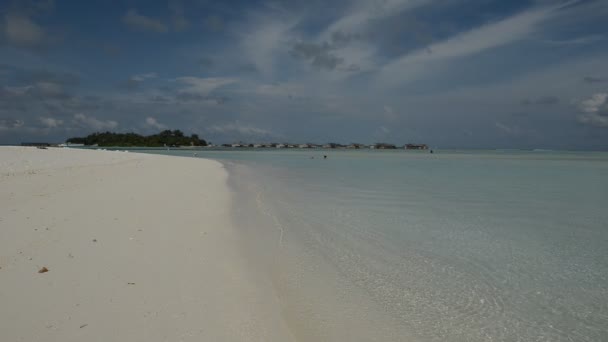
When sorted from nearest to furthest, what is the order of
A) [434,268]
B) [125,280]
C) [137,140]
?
[125,280]
[434,268]
[137,140]

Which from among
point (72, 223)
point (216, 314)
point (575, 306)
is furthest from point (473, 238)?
point (72, 223)

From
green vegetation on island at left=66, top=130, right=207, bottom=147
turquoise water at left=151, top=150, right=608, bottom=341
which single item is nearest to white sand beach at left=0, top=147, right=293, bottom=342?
turquoise water at left=151, top=150, right=608, bottom=341

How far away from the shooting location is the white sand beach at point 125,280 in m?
3.03

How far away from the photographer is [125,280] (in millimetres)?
3949

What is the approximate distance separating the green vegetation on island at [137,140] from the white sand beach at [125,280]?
165178 millimetres

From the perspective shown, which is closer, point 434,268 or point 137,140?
point 434,268

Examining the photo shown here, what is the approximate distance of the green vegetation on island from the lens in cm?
15750

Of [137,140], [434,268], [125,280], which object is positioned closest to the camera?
[125,280]

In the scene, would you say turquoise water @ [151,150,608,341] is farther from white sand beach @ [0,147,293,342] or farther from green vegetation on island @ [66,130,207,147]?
green vegetation on island @ [66,130,207,147]

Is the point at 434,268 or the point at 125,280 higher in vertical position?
the point at 125,280

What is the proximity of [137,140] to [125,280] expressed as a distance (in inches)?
6823

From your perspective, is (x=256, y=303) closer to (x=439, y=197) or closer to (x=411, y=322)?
(x=411, y=322)

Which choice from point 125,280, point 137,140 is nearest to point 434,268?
point 125,280

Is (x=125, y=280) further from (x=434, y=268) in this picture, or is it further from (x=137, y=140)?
(x=137, y=140)
